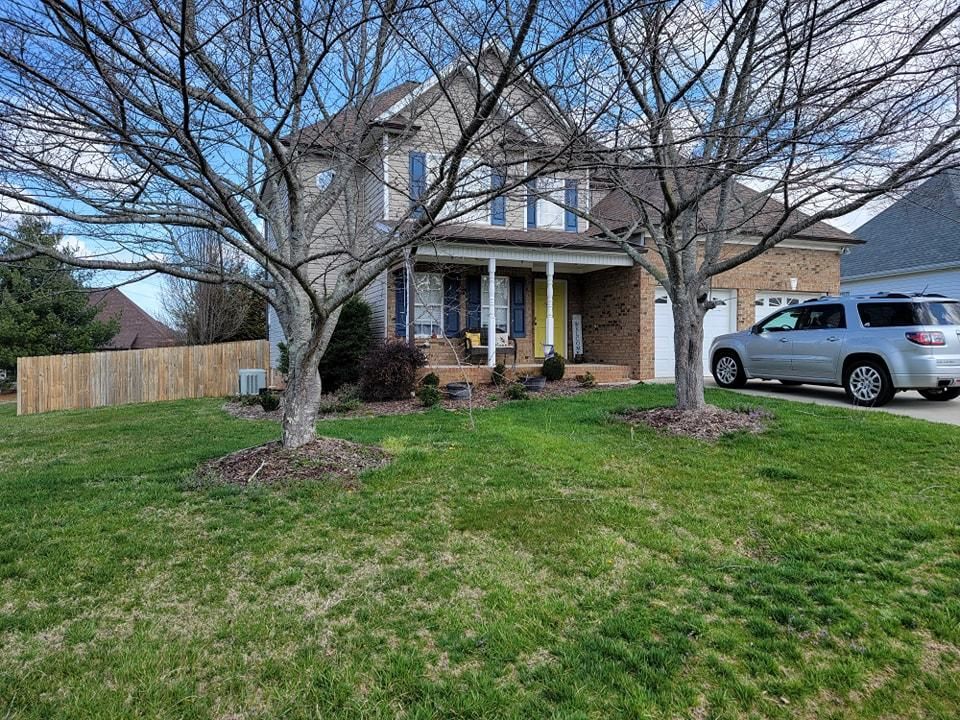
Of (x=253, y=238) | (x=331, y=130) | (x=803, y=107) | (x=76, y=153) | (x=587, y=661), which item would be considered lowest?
(x=587, y=661)

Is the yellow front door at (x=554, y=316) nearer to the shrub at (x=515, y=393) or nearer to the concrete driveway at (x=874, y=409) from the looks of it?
the shrub at (x=515, y=393)

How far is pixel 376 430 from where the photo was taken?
7512 millimetres

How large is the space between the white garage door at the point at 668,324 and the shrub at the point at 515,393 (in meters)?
4.58

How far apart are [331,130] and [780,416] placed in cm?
643

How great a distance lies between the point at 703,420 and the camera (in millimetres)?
6871

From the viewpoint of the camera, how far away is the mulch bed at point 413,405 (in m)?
9.39

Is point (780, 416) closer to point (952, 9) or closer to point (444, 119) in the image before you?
point (952, 9)

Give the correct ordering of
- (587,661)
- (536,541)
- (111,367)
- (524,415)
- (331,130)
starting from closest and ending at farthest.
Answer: (587,661), (536,541), (331,130), (524,415), (111,367)

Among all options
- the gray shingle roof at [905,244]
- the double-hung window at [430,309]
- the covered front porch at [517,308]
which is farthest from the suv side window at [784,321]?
the gray shingle roof at [905,244]

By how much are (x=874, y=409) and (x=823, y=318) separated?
1.93 m

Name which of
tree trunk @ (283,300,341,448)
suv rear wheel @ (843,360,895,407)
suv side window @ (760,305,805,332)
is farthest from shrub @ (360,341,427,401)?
suv rear wheel @ (843,360,895,407)

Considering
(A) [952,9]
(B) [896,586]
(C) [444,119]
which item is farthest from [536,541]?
(C) [444,119]

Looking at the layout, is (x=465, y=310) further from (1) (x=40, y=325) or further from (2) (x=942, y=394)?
(1) (x=40, y=325)

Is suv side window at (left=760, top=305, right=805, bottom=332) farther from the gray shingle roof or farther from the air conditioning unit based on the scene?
the air conditioning unit
